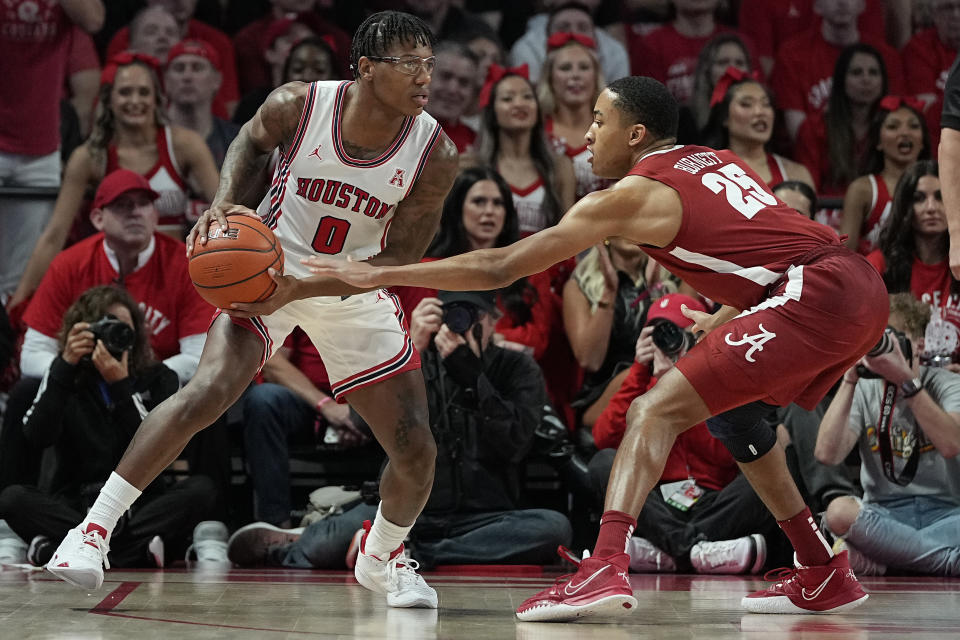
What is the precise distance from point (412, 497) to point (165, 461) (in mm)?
843

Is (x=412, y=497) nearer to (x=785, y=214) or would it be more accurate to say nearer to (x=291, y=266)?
(x=291, y=266)

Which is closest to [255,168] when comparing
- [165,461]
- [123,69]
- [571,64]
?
[165,461]

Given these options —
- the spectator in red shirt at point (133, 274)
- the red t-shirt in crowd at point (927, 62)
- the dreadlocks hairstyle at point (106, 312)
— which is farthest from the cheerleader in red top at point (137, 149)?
the red t-shirt in crowd at point (927, 62)

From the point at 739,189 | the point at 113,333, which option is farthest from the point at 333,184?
the point at 113,333

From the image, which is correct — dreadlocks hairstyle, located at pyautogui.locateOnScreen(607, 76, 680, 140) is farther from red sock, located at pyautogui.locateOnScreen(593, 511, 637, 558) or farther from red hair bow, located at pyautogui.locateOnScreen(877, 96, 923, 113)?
red hair bow, located at pyautogui.locateOnScreen(877, 96, 923, 113)

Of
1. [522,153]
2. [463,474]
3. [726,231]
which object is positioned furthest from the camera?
[522,153]

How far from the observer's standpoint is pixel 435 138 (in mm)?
4340

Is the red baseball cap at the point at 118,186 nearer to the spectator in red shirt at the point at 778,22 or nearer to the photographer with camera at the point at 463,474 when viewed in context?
the photographer with camera at the point at 463,474

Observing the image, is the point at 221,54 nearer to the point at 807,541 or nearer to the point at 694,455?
the point at 694,455

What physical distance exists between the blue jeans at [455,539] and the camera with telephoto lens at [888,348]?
146cm

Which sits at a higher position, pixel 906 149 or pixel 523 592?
pixel 906 149

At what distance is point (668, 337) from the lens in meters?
5.36

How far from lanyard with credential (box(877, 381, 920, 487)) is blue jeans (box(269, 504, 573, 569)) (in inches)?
55.8

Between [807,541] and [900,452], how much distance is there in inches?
61.2
